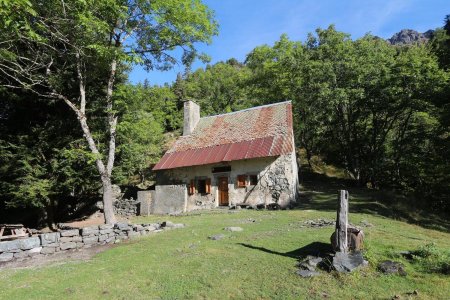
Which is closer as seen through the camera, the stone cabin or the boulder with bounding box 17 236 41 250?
the boulder with bounding box 17 236 41 250

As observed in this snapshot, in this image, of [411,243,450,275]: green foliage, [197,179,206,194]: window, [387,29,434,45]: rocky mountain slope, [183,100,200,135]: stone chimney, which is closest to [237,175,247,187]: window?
[197,179,206,194]: window

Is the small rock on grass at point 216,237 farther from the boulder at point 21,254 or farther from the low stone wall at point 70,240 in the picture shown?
the boulder at point 21,254

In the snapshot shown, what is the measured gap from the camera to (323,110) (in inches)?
1093

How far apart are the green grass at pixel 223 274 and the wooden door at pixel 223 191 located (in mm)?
10258

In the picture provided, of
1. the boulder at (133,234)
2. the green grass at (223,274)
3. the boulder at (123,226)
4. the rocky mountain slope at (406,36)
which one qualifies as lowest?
the green grass at (223,274)

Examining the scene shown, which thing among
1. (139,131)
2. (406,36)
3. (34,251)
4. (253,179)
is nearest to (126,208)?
(139,131)

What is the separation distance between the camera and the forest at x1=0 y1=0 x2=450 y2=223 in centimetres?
1473

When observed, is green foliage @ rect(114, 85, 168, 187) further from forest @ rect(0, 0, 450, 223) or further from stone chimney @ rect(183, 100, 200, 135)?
stone chimney @ rect(183, 100, 200, 135)

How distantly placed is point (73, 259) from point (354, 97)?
23.8 metres

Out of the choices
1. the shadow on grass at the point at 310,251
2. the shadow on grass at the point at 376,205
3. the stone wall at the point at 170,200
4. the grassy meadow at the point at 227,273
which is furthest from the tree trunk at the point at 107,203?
the shadow on grass at the point at 376,205

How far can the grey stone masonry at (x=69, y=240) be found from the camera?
10.2 meters

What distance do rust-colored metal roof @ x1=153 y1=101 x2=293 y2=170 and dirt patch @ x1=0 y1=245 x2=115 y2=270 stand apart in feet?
37.3

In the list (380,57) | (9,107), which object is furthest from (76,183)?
(380,57)

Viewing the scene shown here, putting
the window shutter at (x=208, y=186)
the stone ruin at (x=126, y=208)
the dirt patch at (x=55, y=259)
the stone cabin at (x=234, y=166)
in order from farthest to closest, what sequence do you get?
the window shutter at (x=208, y=186) < the stone ruin at (x=126, y=208) < the stone cabin at (x=234, y=166) < the dirt patch at (x=55, y=259)
